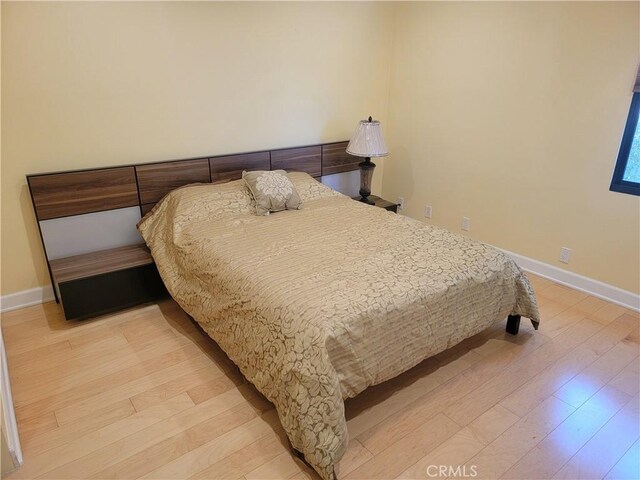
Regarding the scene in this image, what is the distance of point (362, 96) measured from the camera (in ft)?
13.0

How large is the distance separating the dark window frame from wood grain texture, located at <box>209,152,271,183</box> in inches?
98.3

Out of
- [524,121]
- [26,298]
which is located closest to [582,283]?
[524,121]

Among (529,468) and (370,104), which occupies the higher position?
(370,104)

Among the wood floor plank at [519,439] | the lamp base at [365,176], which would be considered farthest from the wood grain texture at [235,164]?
the wood floor plank at [519,439]

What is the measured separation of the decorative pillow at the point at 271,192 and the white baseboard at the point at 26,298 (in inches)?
61.8

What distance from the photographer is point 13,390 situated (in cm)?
212

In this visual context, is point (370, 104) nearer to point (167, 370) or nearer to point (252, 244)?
point (252, 244)

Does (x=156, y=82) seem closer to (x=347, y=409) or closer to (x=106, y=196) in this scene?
(x=106, y=196)

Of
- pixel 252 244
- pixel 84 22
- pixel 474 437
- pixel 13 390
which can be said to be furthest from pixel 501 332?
pixel 84 22

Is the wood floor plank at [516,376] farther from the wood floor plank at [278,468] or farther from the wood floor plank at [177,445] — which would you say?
the wood floor plank at [177,445]

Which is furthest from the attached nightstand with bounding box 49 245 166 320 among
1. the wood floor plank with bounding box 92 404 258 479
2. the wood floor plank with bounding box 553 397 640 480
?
the wood floor plank with bounding box 553 397 640 480

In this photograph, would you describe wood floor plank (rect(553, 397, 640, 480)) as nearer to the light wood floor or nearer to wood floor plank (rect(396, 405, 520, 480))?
the light wood floor

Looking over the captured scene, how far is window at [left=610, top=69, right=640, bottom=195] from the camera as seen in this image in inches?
105

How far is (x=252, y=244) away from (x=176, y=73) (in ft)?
4.65
